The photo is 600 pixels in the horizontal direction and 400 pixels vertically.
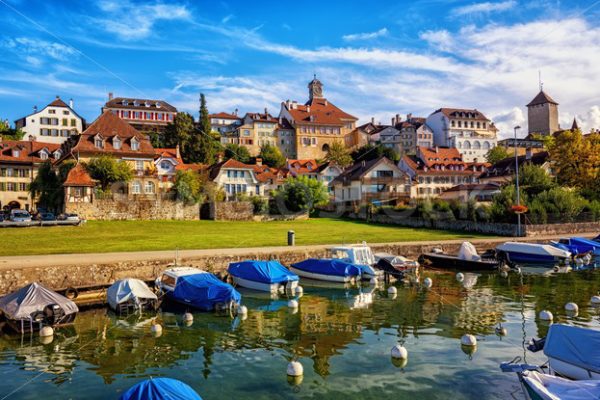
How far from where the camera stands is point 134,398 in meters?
11.0

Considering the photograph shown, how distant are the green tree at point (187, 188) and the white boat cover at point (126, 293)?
38362 millimetres

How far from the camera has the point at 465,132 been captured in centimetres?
14388

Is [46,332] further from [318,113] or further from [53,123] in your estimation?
[318,113]

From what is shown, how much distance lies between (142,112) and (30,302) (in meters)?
119

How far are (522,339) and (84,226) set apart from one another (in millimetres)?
45129

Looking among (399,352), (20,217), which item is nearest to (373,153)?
(20,217)

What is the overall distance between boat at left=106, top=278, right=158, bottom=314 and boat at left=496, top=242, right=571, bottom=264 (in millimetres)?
30079

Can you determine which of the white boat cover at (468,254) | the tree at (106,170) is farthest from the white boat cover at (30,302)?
the tree at (106,170)

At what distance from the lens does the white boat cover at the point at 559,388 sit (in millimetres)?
10859

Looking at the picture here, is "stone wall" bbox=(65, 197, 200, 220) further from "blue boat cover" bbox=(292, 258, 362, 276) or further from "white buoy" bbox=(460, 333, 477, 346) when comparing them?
"white buoy" bbox=(460, 333, 477, 346)

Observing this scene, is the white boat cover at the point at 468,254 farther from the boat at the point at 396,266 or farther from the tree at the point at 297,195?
the tree at the point at 297,195

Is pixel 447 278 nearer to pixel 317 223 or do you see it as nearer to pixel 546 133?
pixel 317 223

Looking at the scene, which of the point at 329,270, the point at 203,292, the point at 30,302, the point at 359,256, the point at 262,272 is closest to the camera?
the point at 30,302

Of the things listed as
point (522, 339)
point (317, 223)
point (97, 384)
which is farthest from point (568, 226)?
point (97, 384)
